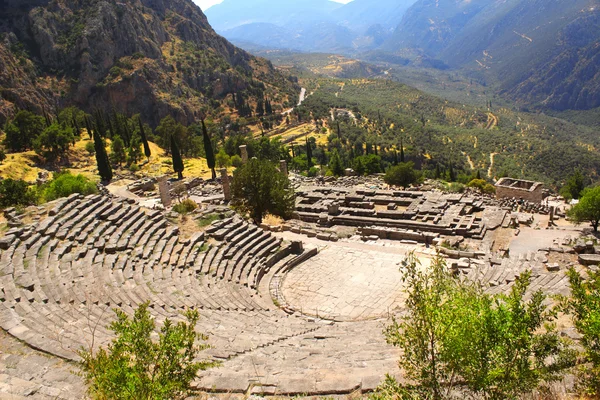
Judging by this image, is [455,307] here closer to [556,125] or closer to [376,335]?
[376,335]

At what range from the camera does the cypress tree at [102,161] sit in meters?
42.5

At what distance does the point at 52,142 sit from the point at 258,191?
3311cm

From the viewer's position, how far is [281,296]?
19.2 metres

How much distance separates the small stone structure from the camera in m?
37.8

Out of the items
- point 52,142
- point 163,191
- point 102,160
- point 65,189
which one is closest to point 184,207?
point 163,191

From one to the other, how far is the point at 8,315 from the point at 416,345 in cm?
1081

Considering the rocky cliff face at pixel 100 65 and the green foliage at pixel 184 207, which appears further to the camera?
the rocky cliff face at pixel 100 65

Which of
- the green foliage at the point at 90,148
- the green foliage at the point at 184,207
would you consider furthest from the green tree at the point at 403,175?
the green foliage at the point at 90,148

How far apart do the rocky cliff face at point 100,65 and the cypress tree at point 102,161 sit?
146ft

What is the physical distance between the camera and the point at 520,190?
3834 cm

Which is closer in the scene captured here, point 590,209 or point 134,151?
point 590,209

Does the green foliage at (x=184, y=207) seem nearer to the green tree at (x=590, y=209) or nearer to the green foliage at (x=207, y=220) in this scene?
the green foliage at (x=207, y=220)

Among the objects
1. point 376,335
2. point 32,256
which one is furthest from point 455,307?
point 32,256

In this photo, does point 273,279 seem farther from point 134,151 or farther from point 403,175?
point 134,151
